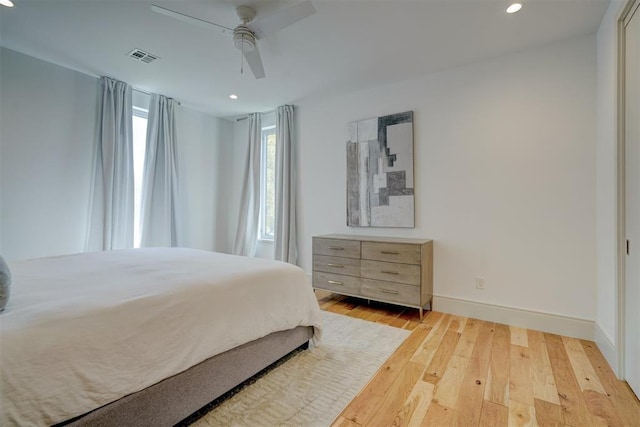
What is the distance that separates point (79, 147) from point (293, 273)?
3116 millimetres

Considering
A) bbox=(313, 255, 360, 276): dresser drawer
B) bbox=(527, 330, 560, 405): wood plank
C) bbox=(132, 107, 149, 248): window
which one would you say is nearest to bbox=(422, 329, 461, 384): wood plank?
bbox=(527, 330, 560, 405): wood plank

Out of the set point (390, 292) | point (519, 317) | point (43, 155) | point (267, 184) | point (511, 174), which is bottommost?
point (519, 317)

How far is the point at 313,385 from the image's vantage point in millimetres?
1774

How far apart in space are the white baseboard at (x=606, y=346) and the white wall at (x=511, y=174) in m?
0.18

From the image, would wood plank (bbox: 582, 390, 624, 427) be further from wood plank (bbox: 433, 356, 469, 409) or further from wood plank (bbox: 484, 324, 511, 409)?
wood plank (bbox: 433, 356, 469, 409)

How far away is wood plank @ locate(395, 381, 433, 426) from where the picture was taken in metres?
1.49

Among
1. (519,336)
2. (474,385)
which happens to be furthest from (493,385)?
(519,336)

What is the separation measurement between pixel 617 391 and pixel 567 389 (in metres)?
0.28

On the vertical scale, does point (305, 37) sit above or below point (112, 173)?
above

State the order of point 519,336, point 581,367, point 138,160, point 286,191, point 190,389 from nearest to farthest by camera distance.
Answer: point 190,389 → point 581,367 → point 519,336 → point 138,160 → point 286,191

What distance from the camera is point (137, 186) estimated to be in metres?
3.78

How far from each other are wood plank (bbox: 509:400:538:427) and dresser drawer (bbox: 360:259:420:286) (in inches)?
50.7

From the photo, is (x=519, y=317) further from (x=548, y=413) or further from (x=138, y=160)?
(x=138, y=160)

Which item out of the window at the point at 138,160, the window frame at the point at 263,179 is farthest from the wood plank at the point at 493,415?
the window at the point at 138,160
